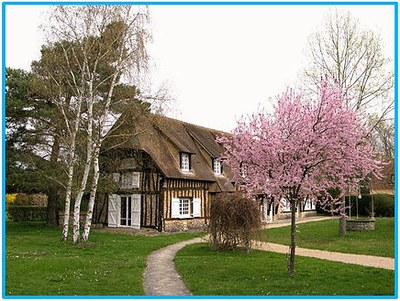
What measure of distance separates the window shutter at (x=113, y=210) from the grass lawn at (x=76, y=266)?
18.1 ft

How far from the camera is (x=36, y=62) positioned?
67.4 ft

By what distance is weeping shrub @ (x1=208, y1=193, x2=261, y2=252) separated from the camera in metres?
14.7

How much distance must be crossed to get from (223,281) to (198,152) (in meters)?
17.7

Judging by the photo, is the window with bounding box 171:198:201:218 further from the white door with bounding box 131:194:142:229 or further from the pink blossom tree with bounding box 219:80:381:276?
the pink blossom tree with bounding box 219:80:381:276

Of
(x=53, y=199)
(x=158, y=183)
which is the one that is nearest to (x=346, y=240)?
(x=158, y=183)

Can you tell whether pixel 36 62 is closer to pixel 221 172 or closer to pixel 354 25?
pixel 221 172

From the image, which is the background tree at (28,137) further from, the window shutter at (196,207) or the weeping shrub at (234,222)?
the weeping shrub at (234,222)

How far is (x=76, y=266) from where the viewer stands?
38.0 ft

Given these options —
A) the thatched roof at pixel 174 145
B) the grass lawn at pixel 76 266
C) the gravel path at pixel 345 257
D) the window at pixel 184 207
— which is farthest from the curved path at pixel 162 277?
the window at pixel 184 207

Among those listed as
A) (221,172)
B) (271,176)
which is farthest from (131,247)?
(221,172)

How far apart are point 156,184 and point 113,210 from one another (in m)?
3.11

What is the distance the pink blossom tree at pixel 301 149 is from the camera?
31.4 ft

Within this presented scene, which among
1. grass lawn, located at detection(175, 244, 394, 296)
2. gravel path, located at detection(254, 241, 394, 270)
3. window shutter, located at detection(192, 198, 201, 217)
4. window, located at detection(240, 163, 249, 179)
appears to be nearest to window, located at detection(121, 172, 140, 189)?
window shutter, located at detection(192, 198, 201, 217)

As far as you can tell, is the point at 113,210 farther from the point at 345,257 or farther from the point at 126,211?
the point at 345,257
